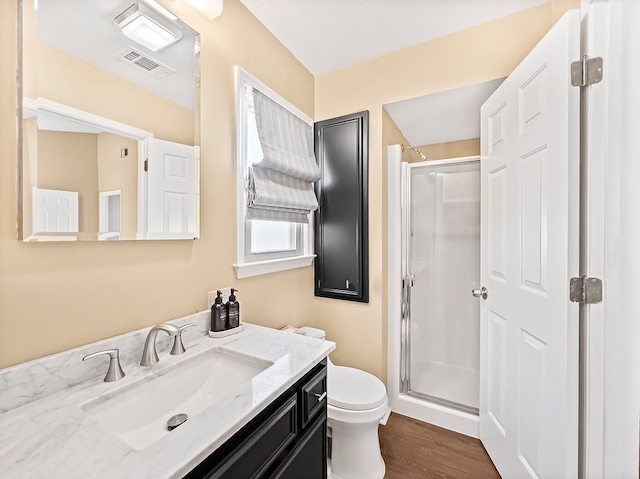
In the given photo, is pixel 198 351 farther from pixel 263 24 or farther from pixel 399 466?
pixel 263 24

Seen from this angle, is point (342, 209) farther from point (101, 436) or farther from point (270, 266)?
point (101, 436)

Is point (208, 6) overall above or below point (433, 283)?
above

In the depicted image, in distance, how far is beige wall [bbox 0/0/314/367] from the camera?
74 centimetres

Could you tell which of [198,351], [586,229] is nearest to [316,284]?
[198,351]

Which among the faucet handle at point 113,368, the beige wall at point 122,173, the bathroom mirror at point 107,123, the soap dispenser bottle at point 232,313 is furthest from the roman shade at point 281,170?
the faucet handle at point 113,368

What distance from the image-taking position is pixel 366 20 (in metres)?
1.60

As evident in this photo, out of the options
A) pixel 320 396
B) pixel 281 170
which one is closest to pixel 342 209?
pixel 281 170

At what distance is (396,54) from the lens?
1.87 m

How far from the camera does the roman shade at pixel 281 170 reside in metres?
1.54

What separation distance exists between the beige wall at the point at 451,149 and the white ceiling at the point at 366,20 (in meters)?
1.02

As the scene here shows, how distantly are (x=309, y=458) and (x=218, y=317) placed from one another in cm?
64

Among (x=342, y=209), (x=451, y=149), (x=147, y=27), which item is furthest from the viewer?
(x=451, y=149)

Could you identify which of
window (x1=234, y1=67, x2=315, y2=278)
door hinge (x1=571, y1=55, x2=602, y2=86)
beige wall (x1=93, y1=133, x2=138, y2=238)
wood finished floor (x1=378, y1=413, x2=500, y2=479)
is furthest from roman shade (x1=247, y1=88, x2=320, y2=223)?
wood finished floor (x1=378, y1=413, x2=500, y2=479)

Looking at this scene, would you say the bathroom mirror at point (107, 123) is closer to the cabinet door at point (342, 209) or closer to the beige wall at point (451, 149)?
the cabinet door at point (342, 209)
